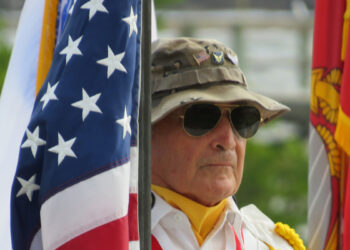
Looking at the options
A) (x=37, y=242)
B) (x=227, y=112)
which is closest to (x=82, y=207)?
(x=37, y=242)

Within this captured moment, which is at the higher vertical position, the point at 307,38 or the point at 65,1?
the point at 65,1

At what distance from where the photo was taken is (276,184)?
48.8 feet

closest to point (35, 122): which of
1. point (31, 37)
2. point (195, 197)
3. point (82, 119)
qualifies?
point (82, 119)

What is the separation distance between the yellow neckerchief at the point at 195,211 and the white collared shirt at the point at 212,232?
0.07 feet

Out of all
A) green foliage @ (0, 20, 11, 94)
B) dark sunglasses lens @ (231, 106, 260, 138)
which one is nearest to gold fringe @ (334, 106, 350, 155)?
dark sunglasses lens @ (231, 106, 260, 138)

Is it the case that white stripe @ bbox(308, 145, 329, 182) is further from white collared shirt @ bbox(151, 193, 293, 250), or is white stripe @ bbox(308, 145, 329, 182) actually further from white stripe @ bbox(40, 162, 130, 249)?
white stripe @ bbox(40, 162, 130, 249)

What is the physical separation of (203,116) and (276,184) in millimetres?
11849

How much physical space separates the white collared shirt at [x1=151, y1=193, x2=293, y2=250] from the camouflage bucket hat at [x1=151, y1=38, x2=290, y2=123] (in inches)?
14.2

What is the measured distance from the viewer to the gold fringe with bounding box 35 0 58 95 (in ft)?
11.3

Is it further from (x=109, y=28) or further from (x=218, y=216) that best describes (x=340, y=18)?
(x=109, y=28)

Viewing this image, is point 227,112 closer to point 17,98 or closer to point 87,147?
point 87,147

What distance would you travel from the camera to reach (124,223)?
2701mm

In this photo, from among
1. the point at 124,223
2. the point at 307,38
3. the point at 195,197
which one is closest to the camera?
the point at 124,223

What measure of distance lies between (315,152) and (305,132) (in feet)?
59.9
